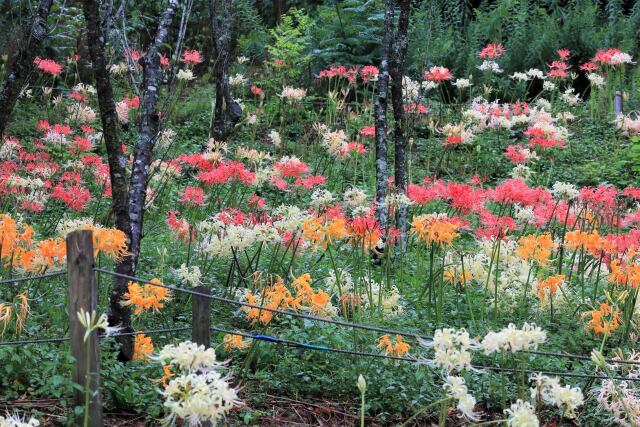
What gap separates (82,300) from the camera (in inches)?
133

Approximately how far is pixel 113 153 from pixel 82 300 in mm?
1496

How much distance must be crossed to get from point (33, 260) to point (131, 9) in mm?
12358

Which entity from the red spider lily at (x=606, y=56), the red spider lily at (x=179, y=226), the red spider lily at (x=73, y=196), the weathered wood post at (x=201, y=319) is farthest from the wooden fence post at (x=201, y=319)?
the red spider lily at (x=606, y=56)

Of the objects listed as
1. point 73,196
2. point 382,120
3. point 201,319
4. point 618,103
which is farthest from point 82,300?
point 618,103

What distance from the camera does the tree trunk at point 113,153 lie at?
4.58 m

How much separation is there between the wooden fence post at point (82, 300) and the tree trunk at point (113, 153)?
1.11 m

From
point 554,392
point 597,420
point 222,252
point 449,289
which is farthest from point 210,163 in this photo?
point 554,392

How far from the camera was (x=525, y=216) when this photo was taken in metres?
6.01

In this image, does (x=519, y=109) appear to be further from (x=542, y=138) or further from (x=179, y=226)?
(x=179, y=226)

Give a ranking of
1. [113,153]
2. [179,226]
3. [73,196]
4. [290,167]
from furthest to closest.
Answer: [290,167] < [73,196] < [179,226] < [113,153]

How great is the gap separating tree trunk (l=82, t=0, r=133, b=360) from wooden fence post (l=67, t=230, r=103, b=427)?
111 centimetres

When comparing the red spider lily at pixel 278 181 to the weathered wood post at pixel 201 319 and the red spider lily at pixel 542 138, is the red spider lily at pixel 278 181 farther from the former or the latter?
the weathered wood post at pixel 201 319

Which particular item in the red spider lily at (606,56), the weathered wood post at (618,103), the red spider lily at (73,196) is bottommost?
the weathered wood post at (618,103)

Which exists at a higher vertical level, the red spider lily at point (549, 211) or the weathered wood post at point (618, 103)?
the red spider lily at point (549, 211)
